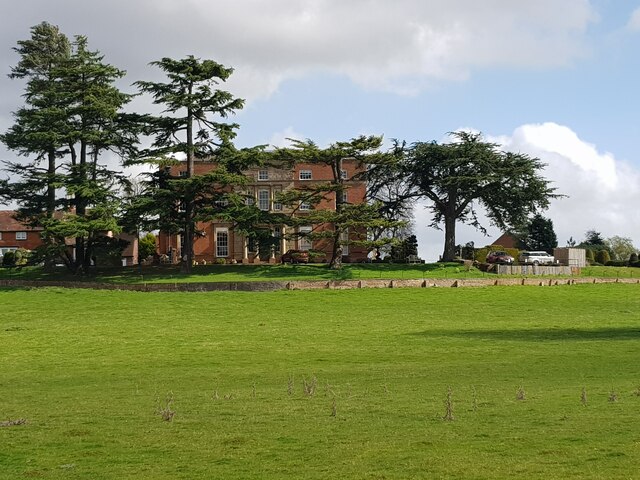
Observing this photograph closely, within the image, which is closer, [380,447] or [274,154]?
[380,447]

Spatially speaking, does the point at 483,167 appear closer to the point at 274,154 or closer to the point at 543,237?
the point at 274,154

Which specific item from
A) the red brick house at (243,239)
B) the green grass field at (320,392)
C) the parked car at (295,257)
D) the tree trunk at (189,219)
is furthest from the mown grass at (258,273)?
the green grass field at (320,392)

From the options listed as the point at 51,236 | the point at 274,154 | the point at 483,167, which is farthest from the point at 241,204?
the point at 483,167

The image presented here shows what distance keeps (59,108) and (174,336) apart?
37.1 metres

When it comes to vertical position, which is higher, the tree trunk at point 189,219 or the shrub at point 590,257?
the tree trunk at point 189,219

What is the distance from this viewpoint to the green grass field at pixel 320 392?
15.0 meters

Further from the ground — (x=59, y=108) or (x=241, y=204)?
(x=59, y=108)

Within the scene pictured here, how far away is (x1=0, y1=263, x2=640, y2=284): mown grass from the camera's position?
68.1 metres

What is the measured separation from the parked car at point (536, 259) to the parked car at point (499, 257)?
159cm

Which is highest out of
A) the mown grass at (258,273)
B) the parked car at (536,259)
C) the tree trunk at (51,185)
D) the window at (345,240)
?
the tree trunk at (51,185)

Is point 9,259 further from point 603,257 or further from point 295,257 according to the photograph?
point 603,257

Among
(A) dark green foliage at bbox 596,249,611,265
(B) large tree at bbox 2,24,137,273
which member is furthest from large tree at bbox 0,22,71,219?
(A) dark green foliage at bbox 596,249,611,265

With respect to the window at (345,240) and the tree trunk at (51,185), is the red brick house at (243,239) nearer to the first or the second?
the window at (345,240)

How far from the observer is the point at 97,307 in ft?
182
